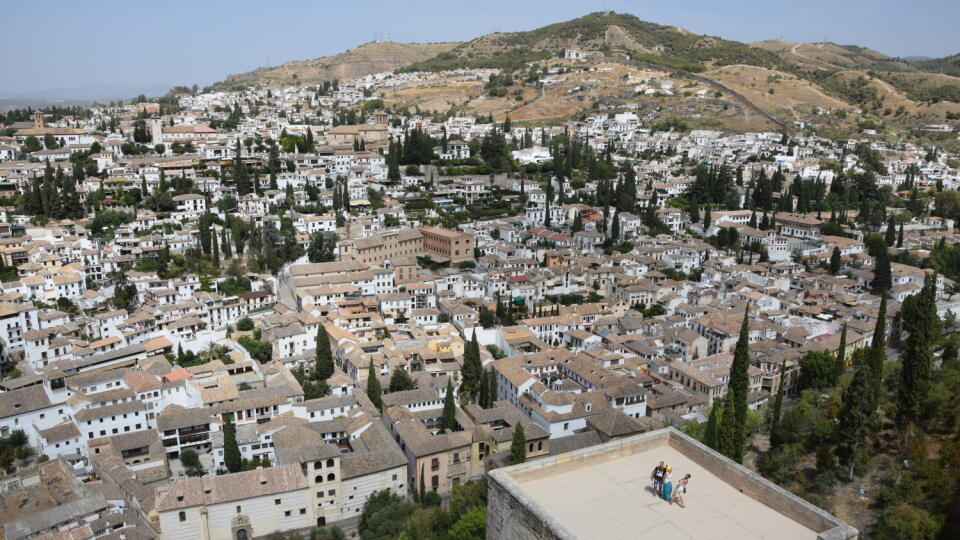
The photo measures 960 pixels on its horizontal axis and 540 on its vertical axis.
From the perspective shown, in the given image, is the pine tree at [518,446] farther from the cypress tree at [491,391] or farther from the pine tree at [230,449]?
the pine tree at [230,449]

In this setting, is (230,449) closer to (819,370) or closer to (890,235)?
(819,370)

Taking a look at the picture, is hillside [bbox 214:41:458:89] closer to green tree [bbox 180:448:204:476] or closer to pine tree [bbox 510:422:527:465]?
green tree [bbox 180:448:204:476]

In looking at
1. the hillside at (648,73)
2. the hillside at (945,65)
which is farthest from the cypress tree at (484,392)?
the hillside at (945,65)

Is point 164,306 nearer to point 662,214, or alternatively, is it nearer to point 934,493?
point 934,493

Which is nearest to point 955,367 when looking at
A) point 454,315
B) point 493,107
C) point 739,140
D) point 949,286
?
point 949,286

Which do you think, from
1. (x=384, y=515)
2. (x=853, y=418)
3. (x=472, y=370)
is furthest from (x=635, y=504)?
(x=472, y=370)

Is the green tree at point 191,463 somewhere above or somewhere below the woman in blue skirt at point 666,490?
below
